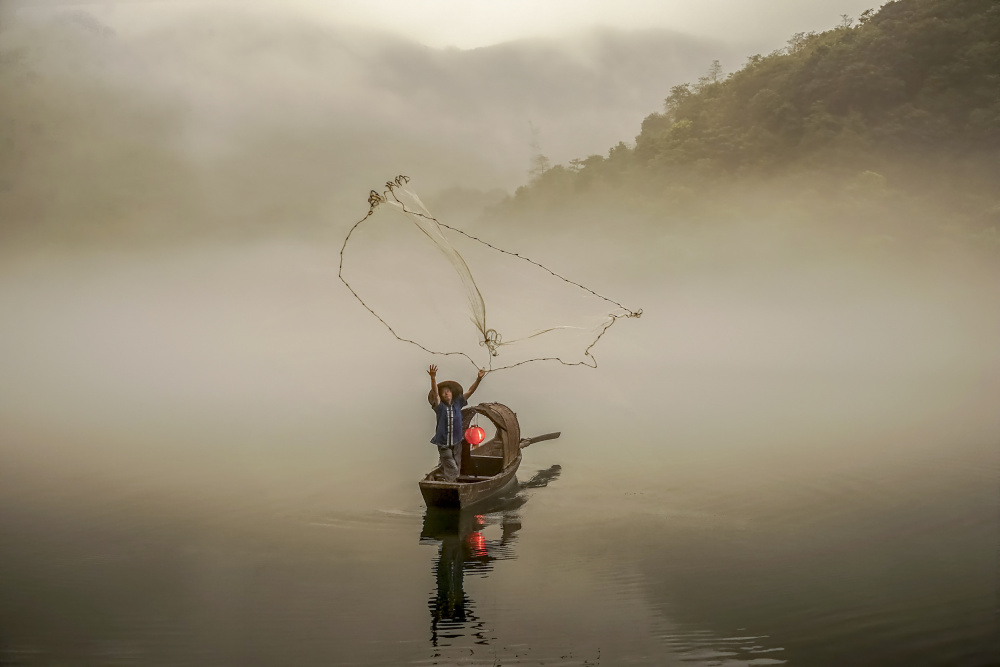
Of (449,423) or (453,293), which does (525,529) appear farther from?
(453,293)

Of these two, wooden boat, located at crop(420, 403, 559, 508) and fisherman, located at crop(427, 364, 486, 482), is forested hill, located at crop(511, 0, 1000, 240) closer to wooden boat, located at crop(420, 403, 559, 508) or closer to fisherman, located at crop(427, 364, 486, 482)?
wooden boat, located at crop(420, 403, 559, 508)

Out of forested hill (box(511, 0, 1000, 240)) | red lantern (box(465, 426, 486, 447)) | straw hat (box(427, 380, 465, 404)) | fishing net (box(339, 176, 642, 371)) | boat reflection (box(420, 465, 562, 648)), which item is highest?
forested hill (box(511, 0, 1000, 240))

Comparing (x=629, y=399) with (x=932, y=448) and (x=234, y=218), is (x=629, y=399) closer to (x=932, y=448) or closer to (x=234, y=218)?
(x=932, y=448)

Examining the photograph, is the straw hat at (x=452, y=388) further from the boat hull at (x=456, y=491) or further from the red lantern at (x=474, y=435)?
the boat hull at (x=456, y=491)

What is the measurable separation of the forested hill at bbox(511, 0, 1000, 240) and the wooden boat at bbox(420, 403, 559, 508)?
130 ft

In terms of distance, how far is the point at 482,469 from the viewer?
12711 mm

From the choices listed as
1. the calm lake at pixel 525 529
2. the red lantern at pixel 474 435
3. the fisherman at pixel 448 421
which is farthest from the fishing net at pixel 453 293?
the fisherman at pixel 448 421

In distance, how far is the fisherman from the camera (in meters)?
10.8

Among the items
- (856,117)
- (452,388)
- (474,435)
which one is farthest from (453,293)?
(452,388)

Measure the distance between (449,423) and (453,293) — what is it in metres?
44.0

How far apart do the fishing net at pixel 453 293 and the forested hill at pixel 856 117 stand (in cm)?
764

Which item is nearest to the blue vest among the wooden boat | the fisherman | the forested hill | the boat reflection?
A: the fisherman

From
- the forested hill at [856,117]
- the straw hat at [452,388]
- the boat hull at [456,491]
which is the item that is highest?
the forested hill at [856,117]

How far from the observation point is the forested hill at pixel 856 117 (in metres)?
44.6
